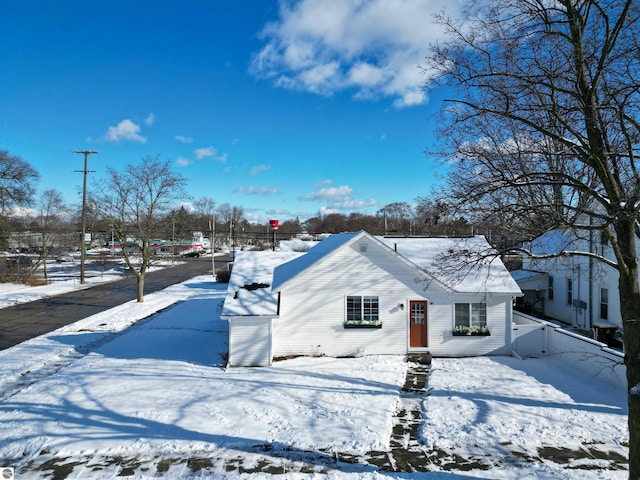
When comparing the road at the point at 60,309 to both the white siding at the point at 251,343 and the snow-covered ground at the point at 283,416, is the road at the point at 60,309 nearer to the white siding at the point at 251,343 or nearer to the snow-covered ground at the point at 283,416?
the snow-covered ground at the point at 283,416

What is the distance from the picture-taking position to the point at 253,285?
15117 mm

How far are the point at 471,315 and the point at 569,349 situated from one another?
10.5 ft

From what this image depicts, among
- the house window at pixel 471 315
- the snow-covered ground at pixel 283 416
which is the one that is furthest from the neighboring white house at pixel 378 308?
the snow-covered ground at pixel 283 416

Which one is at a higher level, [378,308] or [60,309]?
[378,308]

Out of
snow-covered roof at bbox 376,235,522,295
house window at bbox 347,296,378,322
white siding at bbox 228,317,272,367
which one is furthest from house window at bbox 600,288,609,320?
white siding at bbox 228,317,272,367

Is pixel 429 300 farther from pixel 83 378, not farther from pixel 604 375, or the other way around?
pixel 83 378

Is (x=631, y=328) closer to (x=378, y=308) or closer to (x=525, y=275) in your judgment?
(x=378, y=308)

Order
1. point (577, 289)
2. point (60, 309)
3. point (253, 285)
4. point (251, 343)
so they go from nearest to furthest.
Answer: point (251, 343), point (253, 285), point (577, 289), point (60, 309)

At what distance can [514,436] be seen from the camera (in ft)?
27.2

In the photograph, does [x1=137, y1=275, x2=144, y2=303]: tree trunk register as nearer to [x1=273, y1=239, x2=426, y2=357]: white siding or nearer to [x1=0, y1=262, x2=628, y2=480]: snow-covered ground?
[x1=0, y1=262, x2=628, y2=480]: snow-covered ground

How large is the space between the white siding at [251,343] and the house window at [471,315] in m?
6.90

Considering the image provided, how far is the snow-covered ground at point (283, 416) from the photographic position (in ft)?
23.8

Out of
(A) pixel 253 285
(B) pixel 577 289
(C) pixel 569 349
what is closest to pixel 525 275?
(B) pixel 577 289

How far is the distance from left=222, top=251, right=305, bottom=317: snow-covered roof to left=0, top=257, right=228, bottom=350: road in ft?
31.9
